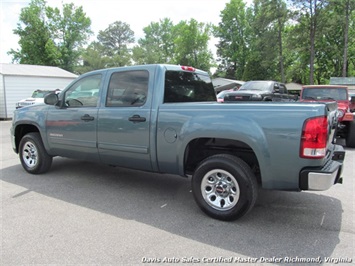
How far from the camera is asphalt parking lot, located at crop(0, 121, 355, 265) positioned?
2754 millimetres

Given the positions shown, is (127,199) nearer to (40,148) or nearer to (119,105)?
(119,105)

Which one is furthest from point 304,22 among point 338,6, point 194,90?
point 194,90

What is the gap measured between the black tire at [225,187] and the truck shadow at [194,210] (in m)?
0.15

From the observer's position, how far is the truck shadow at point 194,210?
298 cm

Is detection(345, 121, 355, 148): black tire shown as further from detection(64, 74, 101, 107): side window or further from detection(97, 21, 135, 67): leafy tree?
detection(97, 21, 135, 67): leafy tree

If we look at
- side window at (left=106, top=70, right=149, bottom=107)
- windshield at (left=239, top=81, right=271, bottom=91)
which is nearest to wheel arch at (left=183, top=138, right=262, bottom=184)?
side window at (left=106, top=70, right=149, bottom=107)

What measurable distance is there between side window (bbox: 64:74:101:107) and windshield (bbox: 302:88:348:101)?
745 centimetres

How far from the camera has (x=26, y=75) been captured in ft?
64.8

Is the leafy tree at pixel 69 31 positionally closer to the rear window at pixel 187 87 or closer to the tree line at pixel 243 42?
the tree line at pixel 243 42

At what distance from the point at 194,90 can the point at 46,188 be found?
112 inches

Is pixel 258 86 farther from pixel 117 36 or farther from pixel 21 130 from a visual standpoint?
pixel 117 36

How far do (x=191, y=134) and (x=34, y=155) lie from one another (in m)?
3.43

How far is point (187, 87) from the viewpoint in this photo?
4.38 metres

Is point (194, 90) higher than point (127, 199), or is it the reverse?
point (194, 90)
